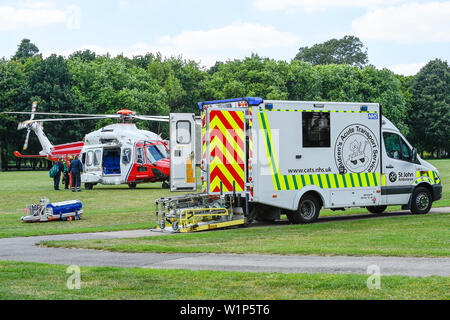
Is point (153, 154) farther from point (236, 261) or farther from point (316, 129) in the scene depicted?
point (236, 261)

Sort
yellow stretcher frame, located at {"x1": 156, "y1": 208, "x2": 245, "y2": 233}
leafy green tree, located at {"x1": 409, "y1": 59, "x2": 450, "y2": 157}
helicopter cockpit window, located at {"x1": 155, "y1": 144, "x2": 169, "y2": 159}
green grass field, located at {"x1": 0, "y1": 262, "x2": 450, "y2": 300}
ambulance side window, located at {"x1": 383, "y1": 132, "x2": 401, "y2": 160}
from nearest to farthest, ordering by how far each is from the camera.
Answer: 1. green grass field, located at {"x1": 0, "y1": 262, "x2": 450, "y2": 300}
2. yellow stretcher frame, located at {"x1": 156, "y1": 208, "x2": 245, "y2": 233}
3. ambulance side window, located at {"x1": 383, "y1": 132, "x2": 401, "y2": 160}
4. helicopter cockpit window, located at {"x1": 155, "y1": 144, "x2": 169, "y2": 159}
5. leafy green tree, located at {"x1": 409, "y1": 59, "x2": 450, "y2": 157}

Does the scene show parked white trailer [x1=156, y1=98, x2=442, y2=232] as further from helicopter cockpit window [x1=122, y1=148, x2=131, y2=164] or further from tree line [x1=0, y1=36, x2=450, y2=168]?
tree line [x1=0, y1=36, x2=450, y2=168]

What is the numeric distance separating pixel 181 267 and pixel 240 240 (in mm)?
4188

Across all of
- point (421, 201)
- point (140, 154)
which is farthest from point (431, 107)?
point (421, 201)

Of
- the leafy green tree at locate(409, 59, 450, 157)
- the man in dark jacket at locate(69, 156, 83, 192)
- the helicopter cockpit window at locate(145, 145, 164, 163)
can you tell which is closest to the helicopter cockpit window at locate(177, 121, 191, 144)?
the man in dark jacket at locate(69, 156, 83, 192)

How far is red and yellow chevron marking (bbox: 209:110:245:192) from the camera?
17172mm

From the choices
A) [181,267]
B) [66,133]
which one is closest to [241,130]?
[181,267]

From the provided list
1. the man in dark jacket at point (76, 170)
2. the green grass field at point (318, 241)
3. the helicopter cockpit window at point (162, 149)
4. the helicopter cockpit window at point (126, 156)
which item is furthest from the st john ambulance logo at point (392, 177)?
the helicopter cockpit window at point (126, 156)

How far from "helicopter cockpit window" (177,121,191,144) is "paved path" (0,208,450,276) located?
5275 millimetres

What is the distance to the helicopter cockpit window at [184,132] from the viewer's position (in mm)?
17781
